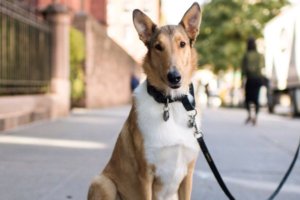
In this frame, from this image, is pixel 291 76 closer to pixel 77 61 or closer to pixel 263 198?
pixel 77 61

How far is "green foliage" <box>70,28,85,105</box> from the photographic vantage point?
63.1 ft

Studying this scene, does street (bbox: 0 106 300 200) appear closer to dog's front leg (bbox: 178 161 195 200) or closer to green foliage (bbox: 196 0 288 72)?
dog's front leg (bbox: 178 161 195 200)

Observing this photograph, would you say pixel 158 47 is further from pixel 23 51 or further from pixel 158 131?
pixel 23 51

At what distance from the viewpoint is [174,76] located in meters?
4.02

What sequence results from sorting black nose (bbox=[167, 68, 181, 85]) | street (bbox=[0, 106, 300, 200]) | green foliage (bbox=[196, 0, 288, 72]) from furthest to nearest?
green foliage (bbox=[196, 0, 288, 72]), street (bbox=[0, 106, 300, 200]), black nose (bbox=[167, 68, 181, 85])

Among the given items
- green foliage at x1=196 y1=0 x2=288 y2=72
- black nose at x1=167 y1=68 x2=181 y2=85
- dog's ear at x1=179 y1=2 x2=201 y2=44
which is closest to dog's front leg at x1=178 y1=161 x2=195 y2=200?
black nose at x1=167 y1=68 x2=181 y2=85

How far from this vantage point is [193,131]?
4.22 metres

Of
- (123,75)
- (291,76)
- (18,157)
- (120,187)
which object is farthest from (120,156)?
(123,75)

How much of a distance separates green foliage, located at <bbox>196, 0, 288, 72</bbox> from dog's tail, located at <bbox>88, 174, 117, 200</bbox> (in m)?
44.5

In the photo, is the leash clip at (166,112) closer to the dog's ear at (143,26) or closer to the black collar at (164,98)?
the black collar at (164,98)

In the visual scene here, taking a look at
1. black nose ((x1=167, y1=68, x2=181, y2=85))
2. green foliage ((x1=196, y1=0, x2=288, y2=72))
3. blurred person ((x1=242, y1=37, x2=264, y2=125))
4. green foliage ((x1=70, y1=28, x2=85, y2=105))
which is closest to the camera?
black nose ((x1=167, y1=68, x2=181, y2=85))

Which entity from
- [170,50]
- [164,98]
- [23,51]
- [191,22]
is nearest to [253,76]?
[23,51]

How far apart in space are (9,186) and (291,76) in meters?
17.3

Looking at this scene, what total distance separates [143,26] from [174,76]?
564mm
